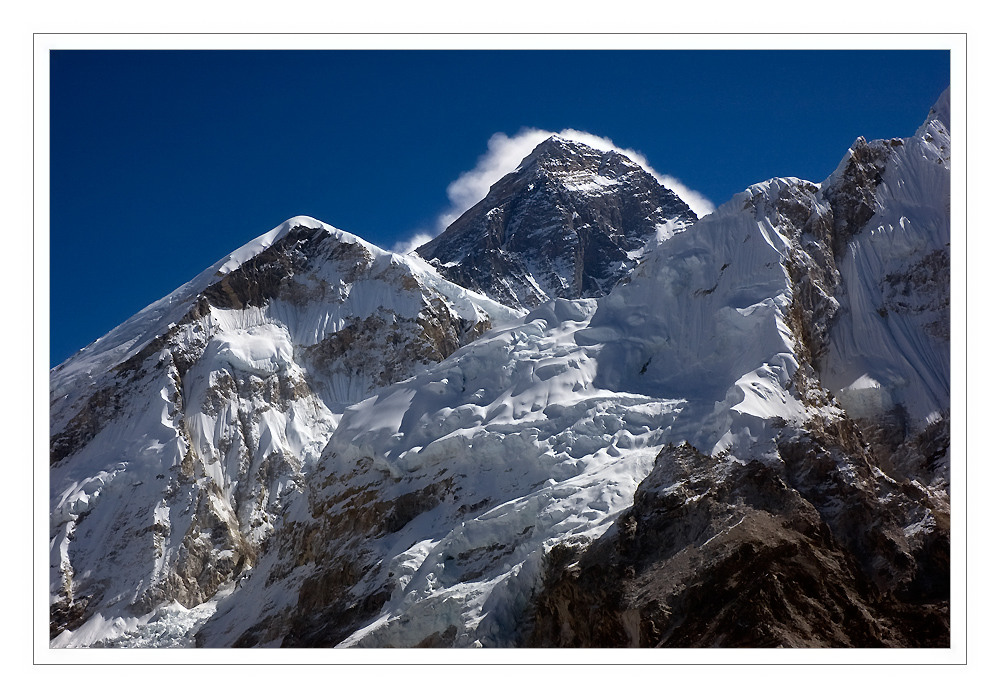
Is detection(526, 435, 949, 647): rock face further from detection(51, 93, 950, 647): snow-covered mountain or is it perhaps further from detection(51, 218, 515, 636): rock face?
detection(51, 218, 515, 636): rock face

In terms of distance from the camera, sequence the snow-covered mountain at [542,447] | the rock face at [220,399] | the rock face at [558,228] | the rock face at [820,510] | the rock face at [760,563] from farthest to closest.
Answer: the rock face at [558,228], the rock face at [220,399], the snow-covered mountain at [542,447], the rock face at [820,510], the rock face at [760,563]

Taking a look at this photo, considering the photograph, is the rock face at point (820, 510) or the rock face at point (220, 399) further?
the rock face at point (220, 399)

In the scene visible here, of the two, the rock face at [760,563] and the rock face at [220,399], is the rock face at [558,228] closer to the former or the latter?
the rock face at [220,399]

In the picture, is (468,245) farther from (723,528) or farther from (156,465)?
(723,528)

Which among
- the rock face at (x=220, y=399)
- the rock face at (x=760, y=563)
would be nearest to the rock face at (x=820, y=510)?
the rock face at (x=760, y=563)

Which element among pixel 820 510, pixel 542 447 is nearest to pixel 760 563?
pixel 820 510
